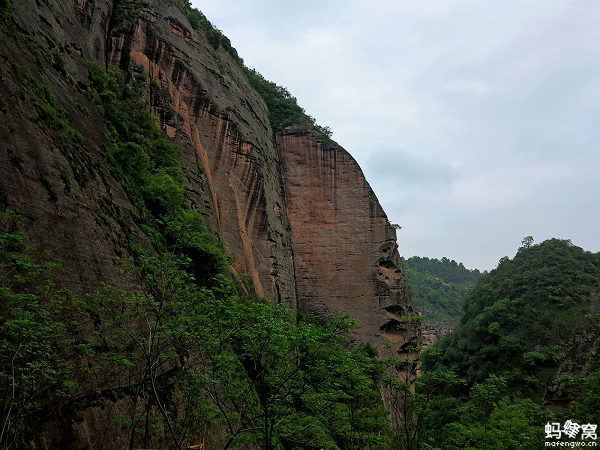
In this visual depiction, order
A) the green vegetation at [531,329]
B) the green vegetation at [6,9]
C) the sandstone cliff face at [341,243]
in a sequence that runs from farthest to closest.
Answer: the green vegetation at [531,329], the sandstone cliff face at [341,243], the green vegetation at [6,9]

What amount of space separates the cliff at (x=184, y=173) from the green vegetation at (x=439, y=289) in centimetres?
4187

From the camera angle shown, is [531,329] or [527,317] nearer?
[531,329]

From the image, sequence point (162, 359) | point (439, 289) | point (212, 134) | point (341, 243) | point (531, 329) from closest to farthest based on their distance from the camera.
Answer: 1. point (162, 359)
2. point (212, 134)
3. point (341, 243)
4. point (531, 329)
5. point (439, 289)

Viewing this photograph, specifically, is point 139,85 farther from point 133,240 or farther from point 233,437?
point 233,437

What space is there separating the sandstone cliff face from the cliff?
80 mm

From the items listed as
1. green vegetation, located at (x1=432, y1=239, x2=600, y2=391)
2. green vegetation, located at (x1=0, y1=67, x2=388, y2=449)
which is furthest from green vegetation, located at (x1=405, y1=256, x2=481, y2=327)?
green vegetation, located at (x1=0, y1=67, x2=388, y2=449)

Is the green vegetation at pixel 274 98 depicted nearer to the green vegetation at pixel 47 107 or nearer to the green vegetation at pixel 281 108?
the green vegetation at pixel 281 108

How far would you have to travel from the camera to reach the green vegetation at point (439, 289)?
84.5m

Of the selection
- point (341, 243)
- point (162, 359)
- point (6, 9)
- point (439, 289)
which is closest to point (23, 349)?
point (162, 359)

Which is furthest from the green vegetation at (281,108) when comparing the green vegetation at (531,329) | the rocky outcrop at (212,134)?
the green vegetation at (531,329)

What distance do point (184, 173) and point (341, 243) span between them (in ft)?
48.7

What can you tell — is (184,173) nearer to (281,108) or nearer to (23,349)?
(23,349)

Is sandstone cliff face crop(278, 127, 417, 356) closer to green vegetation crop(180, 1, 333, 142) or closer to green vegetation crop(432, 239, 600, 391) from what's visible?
green vegetation crop(180, 1, 333, 142)

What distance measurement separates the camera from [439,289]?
9650cm
